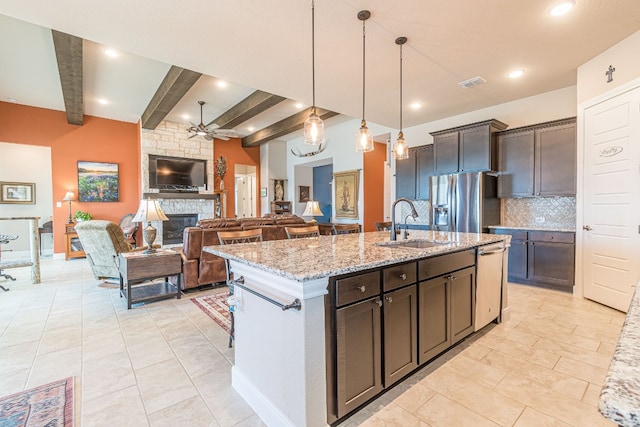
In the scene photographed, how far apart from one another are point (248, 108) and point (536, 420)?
598 centimetres

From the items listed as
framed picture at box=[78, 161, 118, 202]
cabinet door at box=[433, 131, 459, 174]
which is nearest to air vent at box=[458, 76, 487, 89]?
cabinet door at box=[433, 131, 459, 174]

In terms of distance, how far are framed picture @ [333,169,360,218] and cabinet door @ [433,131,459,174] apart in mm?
2326

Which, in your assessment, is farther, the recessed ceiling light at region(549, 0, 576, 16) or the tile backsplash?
the tile backsplash

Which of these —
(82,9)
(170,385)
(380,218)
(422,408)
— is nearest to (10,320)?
(170,385)

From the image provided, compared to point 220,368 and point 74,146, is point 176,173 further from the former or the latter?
point 220,368

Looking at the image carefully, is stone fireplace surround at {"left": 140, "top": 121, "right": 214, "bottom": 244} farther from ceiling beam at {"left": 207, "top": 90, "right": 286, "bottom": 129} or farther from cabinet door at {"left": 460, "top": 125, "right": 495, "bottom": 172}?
cabinet door at {"left": 460, "top": 125, "right": 495, "bottom": 172}

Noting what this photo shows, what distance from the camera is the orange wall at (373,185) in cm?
722

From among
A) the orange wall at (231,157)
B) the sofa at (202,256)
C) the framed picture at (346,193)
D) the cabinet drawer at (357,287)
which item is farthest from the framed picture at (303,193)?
the cabinet drawer at (357,287)

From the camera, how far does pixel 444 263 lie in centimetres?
219

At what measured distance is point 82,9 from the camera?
2479mm

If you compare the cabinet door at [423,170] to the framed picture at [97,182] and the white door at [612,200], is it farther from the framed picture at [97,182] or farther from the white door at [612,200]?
the framed picture at [97,182]

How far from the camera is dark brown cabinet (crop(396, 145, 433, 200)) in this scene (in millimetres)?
5590

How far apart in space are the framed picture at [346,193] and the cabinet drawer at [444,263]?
4.90 m

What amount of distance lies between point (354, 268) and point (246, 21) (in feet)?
8.15
